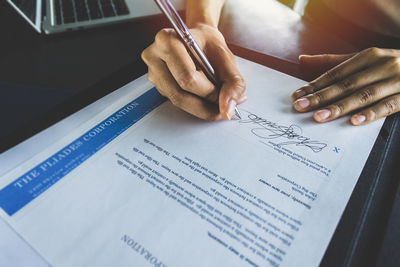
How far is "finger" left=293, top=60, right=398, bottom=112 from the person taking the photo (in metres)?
0.42

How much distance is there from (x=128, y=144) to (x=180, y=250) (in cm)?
17

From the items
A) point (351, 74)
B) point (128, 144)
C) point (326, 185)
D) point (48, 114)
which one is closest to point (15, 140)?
point (48, 114)

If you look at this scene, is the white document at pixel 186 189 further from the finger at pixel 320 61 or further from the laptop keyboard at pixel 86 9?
the laptop keyboard at pixel 86 9

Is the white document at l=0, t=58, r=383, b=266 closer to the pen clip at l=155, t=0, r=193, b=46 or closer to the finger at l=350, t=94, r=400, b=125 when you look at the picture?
the finger at l=350, t=94, r=400, b=125

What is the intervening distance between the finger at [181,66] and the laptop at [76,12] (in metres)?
0.27

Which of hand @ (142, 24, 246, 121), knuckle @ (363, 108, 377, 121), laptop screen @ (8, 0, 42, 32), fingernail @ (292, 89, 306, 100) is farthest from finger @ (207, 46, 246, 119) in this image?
laptop screen @ (8, 0, 42, 32)

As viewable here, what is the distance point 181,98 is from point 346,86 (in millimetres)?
299

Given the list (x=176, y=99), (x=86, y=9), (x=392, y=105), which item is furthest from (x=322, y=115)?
(x=86, y=9)

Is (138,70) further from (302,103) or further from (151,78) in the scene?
(302,103)

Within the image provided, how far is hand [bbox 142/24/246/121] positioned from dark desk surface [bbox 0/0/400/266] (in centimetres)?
8

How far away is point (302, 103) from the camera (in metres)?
0.42

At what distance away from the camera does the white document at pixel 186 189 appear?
0.27 metres
